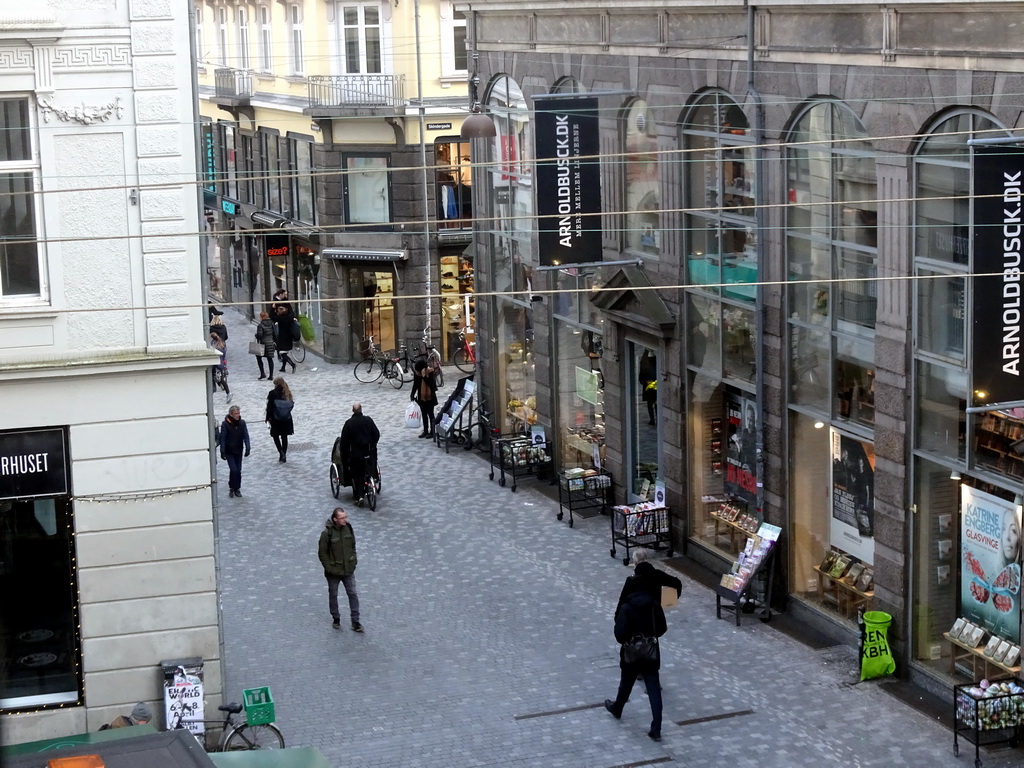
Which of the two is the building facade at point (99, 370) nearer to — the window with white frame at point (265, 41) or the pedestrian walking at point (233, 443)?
the pedestrian walking at point (233, 443)

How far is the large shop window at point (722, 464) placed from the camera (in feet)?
65.2

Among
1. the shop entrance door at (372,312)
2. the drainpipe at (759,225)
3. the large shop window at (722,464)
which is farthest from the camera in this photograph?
the shop entrance door at (372,312)

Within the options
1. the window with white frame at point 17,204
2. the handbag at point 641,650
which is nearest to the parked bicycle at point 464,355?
the handbag at point 641,650

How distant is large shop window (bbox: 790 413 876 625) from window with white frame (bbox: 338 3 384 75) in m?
21.9

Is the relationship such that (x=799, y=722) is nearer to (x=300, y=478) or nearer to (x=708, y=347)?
(x=708, y=347)

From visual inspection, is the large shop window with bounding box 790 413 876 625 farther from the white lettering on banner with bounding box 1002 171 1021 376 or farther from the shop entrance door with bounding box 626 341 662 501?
the shop entrance door with bounding box 626 341 662 501

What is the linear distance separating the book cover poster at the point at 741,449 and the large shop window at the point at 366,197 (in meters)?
18.9

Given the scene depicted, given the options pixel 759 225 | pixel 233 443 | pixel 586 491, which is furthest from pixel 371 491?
pixel 759 225

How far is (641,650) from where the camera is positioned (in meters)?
15.2

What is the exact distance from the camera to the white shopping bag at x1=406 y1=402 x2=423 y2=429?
97.1 ft

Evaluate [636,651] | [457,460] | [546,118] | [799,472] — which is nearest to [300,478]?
[457,460]

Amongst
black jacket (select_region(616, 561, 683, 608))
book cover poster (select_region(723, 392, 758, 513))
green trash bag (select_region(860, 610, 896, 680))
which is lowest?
green trash bag (select_region(860, 610, 896, 680))

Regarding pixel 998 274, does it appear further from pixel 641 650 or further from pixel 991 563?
pixel 641 650

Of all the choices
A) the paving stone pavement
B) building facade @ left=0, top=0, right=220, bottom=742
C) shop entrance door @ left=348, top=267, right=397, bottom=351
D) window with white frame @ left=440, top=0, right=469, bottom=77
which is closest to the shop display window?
building facade @ left=0, top=0, right=220, bottom=742
